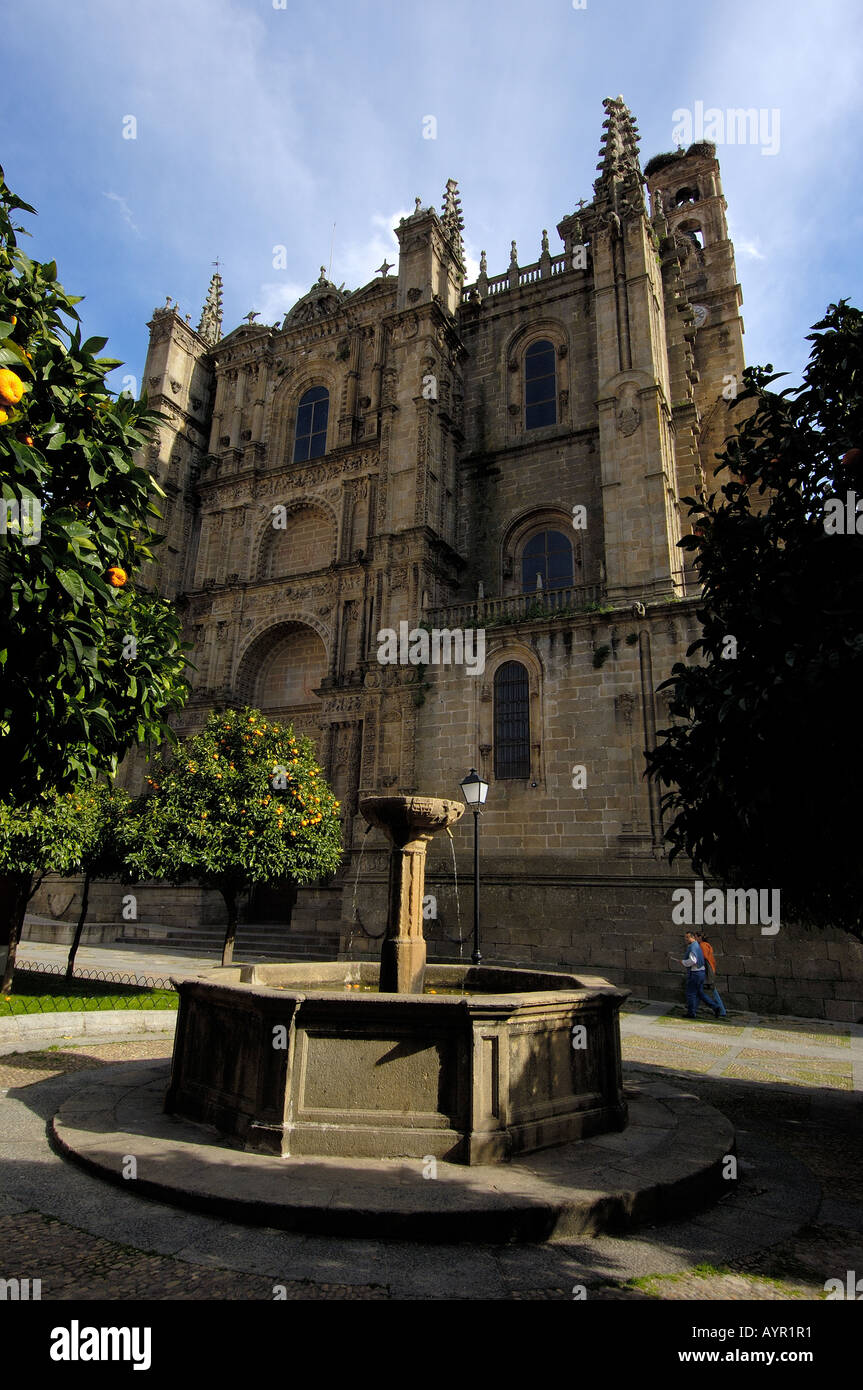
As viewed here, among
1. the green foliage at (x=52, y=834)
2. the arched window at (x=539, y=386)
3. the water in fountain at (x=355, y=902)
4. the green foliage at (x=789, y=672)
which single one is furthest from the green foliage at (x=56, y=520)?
the arched window at (x=539, y=386)

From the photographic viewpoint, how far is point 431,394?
24.2m

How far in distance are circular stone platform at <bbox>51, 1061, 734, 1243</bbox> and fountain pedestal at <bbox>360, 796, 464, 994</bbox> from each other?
2233 mm

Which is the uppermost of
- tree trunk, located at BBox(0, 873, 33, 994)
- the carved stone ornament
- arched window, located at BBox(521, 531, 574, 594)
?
the carved stone ornament

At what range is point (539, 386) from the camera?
2598 centimetres

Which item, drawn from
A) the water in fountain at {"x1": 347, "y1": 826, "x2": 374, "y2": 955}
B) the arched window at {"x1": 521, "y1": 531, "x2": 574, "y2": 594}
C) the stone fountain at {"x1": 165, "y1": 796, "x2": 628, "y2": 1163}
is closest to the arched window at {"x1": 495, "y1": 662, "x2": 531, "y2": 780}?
the water in fountain at {"x1": 347, "y1": 826, "x2": 374, "y2": 955}

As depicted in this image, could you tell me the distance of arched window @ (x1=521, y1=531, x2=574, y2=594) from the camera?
23.8 metres

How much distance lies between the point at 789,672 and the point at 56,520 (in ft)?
15.8

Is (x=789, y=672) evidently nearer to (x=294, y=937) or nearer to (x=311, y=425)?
(x=294, y=937)

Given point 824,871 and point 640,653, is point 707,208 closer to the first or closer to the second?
point 640,653

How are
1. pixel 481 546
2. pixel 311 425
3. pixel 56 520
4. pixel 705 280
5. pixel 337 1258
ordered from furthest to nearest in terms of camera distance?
1. pixel 705 280
2. pixel 311 425
3. pixel 481 546
4. pixel 56 520
5. pixel 337 1258

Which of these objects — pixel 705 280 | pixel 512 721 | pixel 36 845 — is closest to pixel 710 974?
pixel 512 721

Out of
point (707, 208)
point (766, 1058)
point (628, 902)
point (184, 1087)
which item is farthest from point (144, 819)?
point (707, 208)

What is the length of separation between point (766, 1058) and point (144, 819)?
37.8 ft

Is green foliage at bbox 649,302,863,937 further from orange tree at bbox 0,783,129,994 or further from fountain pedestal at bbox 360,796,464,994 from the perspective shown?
orange tree at bbox 0,783,129,994
